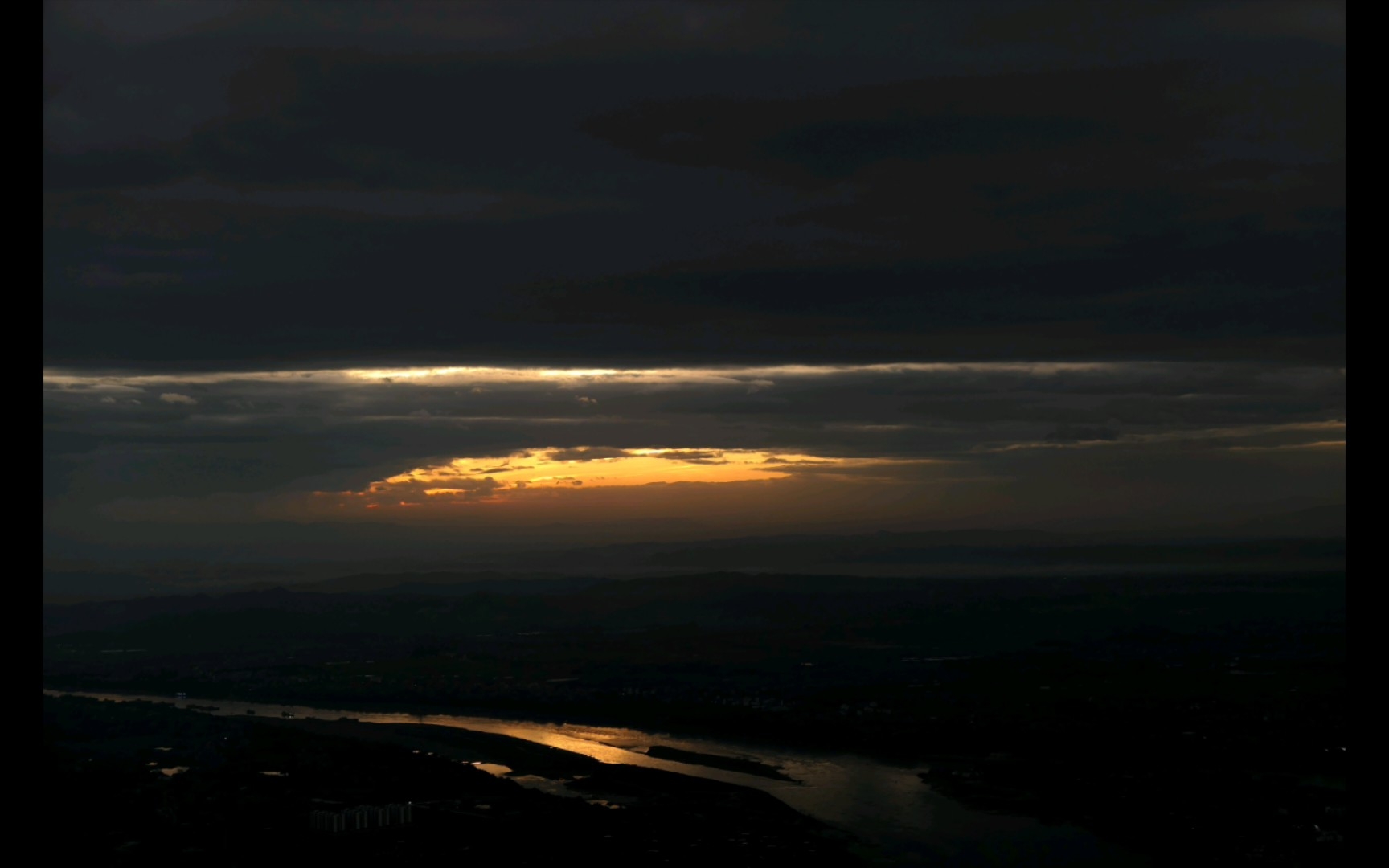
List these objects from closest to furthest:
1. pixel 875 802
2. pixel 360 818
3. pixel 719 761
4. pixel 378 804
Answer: pixel 360 818, pixel 378 804, pixel 875 802, pixel 719 761

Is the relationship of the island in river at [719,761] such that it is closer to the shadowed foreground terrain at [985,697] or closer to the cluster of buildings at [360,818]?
the shadowed foreground terrain at [985,697]

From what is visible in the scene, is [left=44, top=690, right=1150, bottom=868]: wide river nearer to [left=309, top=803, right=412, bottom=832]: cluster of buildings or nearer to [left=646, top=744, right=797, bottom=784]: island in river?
[left=646, top=744, right=797, bottom=784]: island in river

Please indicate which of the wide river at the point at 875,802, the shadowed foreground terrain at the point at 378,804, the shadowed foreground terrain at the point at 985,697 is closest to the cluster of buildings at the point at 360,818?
the shadowed foreground terrain at the point at 378,804

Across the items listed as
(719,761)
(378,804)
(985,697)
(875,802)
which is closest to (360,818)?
(378,804)

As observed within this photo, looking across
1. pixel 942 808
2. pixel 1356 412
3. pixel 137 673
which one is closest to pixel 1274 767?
pixel 942 808

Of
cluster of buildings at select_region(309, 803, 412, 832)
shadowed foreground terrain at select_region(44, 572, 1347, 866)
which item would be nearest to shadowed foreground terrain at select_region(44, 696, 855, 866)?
cluster of buildings at select_region(309, 803, 412, 832)

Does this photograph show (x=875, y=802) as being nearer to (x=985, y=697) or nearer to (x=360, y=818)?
(x=360, y=818)
